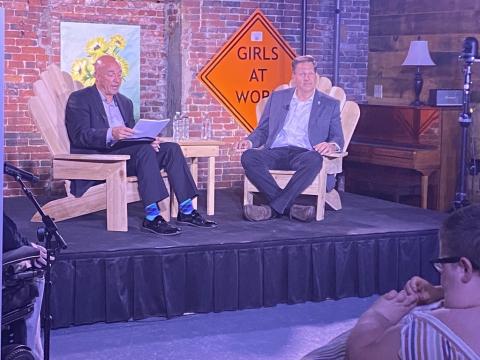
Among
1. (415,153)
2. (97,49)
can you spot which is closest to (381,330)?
(415,153)

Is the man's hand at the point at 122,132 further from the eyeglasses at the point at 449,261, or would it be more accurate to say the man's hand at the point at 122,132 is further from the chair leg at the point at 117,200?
the eyeglasses at the point at 449,261

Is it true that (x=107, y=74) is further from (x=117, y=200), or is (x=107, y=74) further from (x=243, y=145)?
(x=243, y=145)

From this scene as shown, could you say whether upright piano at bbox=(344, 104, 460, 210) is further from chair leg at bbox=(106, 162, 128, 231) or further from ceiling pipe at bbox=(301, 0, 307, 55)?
chair leg at bbox=(106, 162, 128, 231)

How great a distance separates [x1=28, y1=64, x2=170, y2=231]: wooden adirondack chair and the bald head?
25 cm

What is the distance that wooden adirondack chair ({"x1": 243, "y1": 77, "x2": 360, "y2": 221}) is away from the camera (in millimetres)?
5250

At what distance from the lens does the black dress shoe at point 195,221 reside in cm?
494

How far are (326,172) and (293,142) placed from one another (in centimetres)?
33

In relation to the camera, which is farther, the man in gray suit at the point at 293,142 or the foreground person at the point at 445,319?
the man in gray suit at the point at 293,142

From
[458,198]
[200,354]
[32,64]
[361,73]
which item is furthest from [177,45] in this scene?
[200,354]

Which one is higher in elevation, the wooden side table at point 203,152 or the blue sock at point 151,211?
the wooden side table at point 203,152

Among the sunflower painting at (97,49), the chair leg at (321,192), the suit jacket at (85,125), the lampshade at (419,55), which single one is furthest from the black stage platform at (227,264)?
the lampshade at (419,55)

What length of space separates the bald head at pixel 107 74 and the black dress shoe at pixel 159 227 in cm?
86

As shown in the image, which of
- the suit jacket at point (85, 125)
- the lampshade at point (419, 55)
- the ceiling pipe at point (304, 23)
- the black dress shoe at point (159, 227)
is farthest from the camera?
the ceiling pipe at point (304, 23)

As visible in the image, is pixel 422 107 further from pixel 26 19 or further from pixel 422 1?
pixel 26 19
